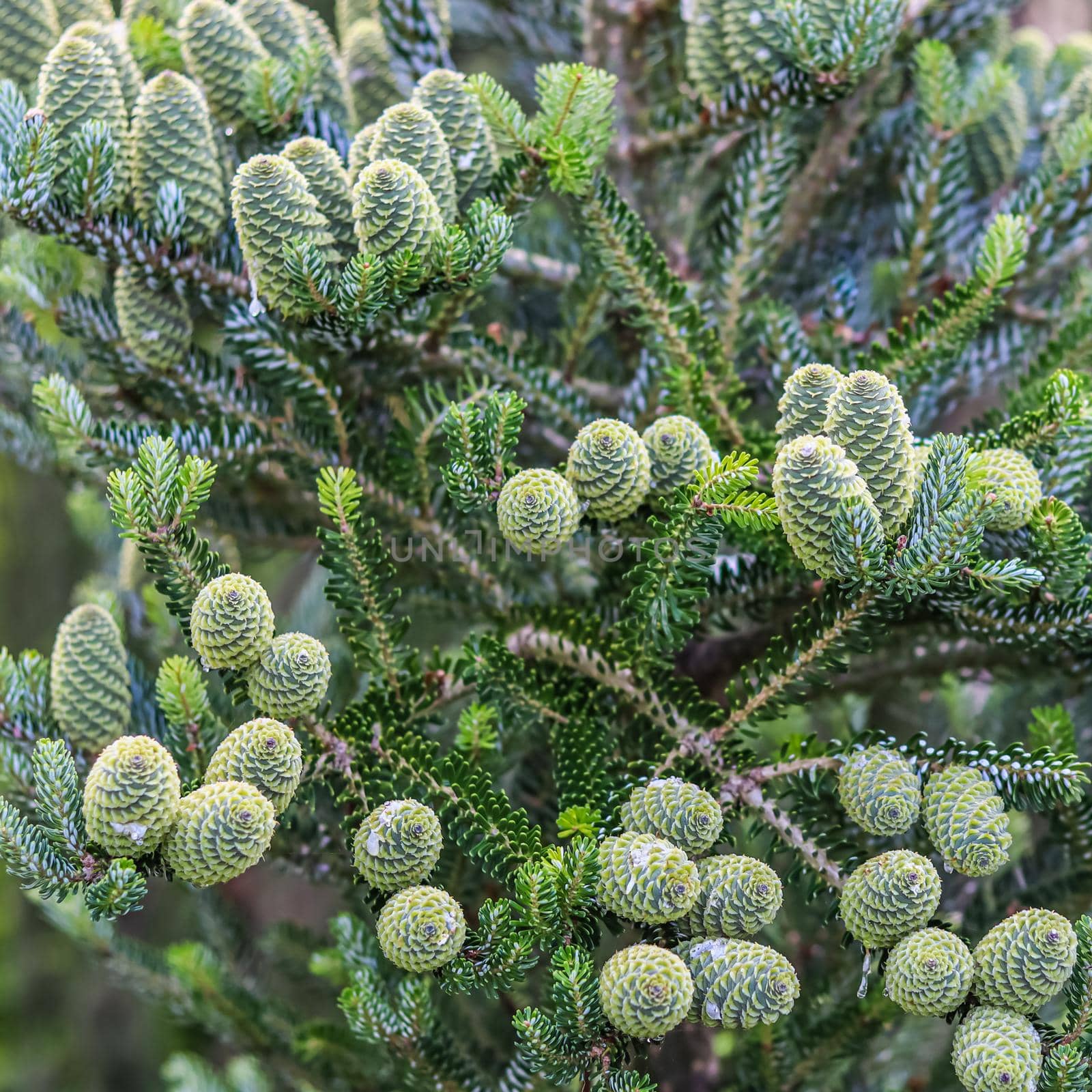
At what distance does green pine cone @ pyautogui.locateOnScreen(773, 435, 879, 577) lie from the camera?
23.7 inches

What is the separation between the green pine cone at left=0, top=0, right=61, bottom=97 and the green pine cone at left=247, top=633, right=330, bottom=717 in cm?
57

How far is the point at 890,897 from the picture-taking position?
626 mm

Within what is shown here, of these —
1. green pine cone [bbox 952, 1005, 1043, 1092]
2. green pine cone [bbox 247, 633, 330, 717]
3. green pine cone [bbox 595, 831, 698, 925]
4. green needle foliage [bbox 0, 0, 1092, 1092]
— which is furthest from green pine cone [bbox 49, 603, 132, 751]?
green pine cone [bbox 952, 1005, 1043, 1092]

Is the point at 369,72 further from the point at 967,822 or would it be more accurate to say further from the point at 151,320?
the point at 967,822

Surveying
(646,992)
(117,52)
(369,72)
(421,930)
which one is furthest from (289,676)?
(369,72)

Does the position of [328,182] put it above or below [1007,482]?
above

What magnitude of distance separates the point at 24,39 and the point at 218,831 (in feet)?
2.34

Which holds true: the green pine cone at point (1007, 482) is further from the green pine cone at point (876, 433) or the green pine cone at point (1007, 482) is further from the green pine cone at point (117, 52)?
the green pine cone at point (117, 52)

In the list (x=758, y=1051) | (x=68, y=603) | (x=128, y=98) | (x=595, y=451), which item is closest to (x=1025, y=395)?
(x=595, y=451)

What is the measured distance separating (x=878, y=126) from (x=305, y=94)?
57cm

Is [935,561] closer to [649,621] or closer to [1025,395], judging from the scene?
[649,621]

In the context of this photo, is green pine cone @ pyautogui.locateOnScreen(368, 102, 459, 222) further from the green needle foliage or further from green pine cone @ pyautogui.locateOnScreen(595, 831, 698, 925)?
green pine cone @ pyautogui.locateOnScreen(595, 831, 698, 925)

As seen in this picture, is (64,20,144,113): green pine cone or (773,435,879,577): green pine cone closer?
(773,435,879,577): green pine cone

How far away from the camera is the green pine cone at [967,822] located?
639mm
